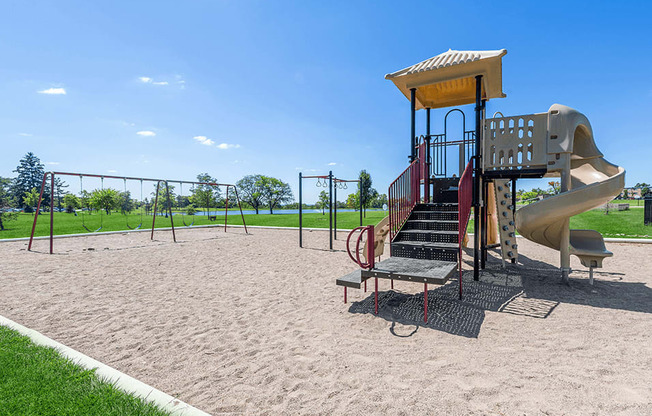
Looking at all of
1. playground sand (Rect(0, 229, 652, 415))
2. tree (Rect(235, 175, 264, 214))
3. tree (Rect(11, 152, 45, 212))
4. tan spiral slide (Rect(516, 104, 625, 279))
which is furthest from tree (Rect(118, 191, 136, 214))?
tree (Rect(11, 152, 45, 212))

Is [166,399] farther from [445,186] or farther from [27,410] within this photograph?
[445,186]

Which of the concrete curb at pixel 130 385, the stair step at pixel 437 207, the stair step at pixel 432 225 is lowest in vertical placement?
the concrete curb at pixel 130 385

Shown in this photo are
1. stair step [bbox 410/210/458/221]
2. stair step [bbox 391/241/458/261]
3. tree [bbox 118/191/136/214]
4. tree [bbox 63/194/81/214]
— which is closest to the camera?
stair step [bbox 391/241/458/261]

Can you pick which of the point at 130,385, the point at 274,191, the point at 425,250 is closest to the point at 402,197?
the point at 425,250

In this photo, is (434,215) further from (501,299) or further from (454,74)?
(454,74)

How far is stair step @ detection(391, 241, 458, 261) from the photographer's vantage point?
18.5 feet

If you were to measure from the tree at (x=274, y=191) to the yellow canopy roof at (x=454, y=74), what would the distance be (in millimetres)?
58629

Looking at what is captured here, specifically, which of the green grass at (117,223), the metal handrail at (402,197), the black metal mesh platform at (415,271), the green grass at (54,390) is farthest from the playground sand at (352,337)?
the green grass at (117,223)

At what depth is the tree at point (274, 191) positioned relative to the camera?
66.6m

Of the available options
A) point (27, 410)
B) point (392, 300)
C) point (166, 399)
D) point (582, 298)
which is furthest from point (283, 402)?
point (582, 298)

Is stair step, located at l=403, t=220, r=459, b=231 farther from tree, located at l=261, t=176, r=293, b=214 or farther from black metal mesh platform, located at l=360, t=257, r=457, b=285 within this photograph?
tree, located at l=261, t=176, r=293, b=214

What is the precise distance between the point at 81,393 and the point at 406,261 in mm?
4750

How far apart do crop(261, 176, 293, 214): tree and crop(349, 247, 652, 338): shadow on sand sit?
60.6 metres

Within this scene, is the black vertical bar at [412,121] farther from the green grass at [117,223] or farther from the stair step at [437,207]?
the green grass at [117,223]
